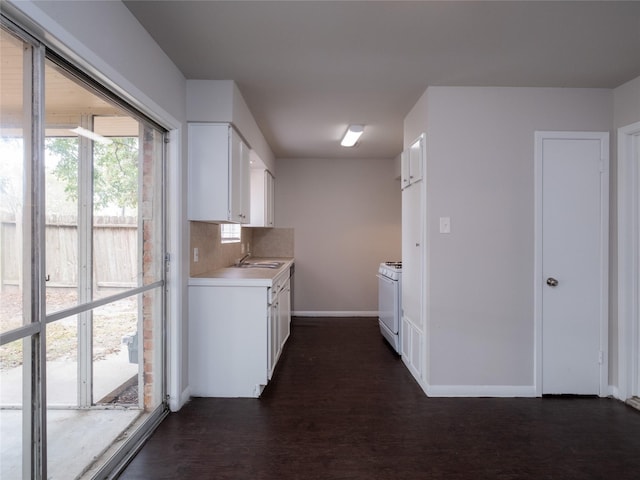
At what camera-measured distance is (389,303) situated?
4.03 meters

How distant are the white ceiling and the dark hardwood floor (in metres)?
2.59

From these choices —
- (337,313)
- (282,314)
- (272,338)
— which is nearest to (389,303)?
(282,314)

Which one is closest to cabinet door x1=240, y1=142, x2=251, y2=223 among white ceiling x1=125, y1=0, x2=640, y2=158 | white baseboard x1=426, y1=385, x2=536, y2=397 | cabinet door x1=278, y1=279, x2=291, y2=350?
white ceiling x1=125, y1=0, x2=640, y2=158

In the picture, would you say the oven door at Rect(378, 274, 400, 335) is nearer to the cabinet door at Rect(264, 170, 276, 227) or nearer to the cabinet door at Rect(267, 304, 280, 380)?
the cabinet door at Rect(267, 304, 280, 380)

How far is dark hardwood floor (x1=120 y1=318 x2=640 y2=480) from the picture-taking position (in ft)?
6.43

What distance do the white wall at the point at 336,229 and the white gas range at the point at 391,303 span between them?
1228 millimetres

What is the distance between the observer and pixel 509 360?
2.87 metres

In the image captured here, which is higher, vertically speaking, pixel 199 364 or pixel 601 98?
pixel 601 98

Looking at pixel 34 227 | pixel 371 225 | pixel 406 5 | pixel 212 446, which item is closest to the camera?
pixel 34 227

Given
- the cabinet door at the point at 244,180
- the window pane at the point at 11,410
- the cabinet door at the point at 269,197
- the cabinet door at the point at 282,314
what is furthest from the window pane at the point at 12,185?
the cabinet door at the point at 269,197

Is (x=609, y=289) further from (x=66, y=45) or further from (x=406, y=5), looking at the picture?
(x=66, y=45)

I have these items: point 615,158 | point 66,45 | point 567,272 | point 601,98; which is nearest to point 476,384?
point 567,272

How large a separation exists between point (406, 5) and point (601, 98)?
220cm

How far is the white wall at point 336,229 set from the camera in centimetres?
562
